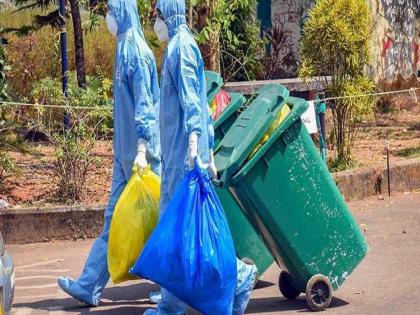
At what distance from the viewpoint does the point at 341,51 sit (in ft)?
35.8

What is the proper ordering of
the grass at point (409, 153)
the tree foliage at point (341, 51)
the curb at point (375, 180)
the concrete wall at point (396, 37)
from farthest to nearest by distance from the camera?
1. the concrete wall at point (396, 37)
2. the grass at point (409, 153)
3. the tree foliage at point (341, 51)
4. the curb at point (375, 180)

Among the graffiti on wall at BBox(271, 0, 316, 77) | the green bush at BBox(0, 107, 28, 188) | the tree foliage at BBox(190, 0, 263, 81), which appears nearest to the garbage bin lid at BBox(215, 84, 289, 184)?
the green bush at BBox(0, 107, 28, 188)

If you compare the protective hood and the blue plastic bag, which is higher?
the protective hood

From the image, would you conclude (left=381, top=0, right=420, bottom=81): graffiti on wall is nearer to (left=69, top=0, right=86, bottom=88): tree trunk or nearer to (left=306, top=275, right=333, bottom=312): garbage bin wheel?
(left=69, top=0, right=86, bottom=88): tree trunk

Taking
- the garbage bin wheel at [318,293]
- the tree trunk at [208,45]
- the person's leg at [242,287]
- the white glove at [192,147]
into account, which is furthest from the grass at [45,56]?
the white glove at [192,147]

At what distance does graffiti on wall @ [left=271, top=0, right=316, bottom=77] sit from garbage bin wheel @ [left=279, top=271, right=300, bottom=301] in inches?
377

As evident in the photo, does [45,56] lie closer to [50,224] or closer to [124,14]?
[50,224]

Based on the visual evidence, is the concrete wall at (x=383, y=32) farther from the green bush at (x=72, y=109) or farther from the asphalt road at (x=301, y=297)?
the asphalt road at (x=301, y=297)

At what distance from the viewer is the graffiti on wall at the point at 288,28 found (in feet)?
55.2

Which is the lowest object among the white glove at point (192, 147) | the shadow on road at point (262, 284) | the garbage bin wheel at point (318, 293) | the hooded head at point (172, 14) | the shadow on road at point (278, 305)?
the shadow on road at point (262, 284)

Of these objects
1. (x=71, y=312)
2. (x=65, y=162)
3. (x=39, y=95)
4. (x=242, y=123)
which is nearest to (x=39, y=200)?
(x=65, y=162)

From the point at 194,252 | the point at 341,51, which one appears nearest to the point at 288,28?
the point at 341,51

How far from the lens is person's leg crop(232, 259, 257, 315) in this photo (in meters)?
6.74

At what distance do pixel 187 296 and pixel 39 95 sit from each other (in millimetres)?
6260
